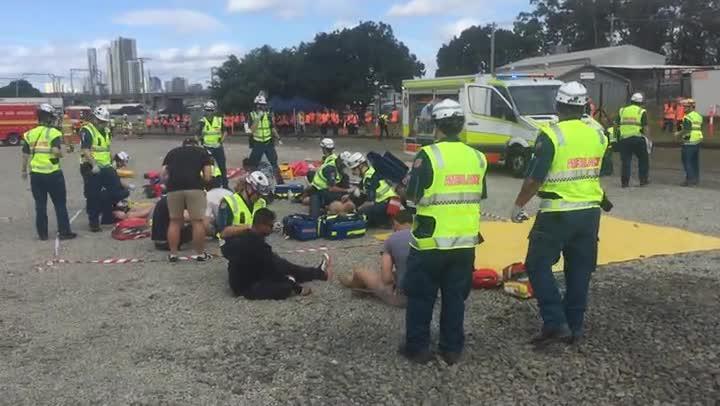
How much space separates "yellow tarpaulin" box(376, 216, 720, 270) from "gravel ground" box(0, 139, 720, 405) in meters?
0.35

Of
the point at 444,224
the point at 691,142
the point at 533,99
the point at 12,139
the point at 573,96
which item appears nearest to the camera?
the point at 444,224

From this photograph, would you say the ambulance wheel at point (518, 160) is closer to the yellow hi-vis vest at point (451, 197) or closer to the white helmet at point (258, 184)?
the white helmet at point (258, 184)

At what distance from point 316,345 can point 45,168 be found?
5849 mm

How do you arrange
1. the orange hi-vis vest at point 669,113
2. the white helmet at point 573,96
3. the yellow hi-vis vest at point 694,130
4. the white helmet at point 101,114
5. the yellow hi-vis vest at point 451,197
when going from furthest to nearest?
the orange hi-vis vest at point 669,113, the yellow hi-vis vest at point 694,130, the white helmet at point 101,114, the white helmet at point 573,96, the yellow hi-vis vest at point 451,197

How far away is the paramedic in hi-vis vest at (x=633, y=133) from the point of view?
1327 cm

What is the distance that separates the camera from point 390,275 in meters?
5.97

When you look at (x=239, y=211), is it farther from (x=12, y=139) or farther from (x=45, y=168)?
(x=12, y=139)

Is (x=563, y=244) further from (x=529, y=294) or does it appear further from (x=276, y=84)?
(x=276, y=84)

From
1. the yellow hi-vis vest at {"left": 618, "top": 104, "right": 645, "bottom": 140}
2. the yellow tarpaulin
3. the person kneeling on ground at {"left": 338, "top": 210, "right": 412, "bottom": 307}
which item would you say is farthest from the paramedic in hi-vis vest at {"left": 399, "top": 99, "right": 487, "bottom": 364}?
the yellow hi-vis vest at {"left": 618, "top": 104, "right": 645, "bottom": 140}

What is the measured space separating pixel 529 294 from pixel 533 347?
1.19 metres

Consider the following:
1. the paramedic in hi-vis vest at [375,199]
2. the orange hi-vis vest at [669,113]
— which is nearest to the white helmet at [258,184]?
the paramedic in hi-vis vest at [375,199]

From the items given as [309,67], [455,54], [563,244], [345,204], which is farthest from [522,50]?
[563,244]

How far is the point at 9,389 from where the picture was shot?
14.8 feet

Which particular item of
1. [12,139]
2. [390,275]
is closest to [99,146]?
[390,275]
